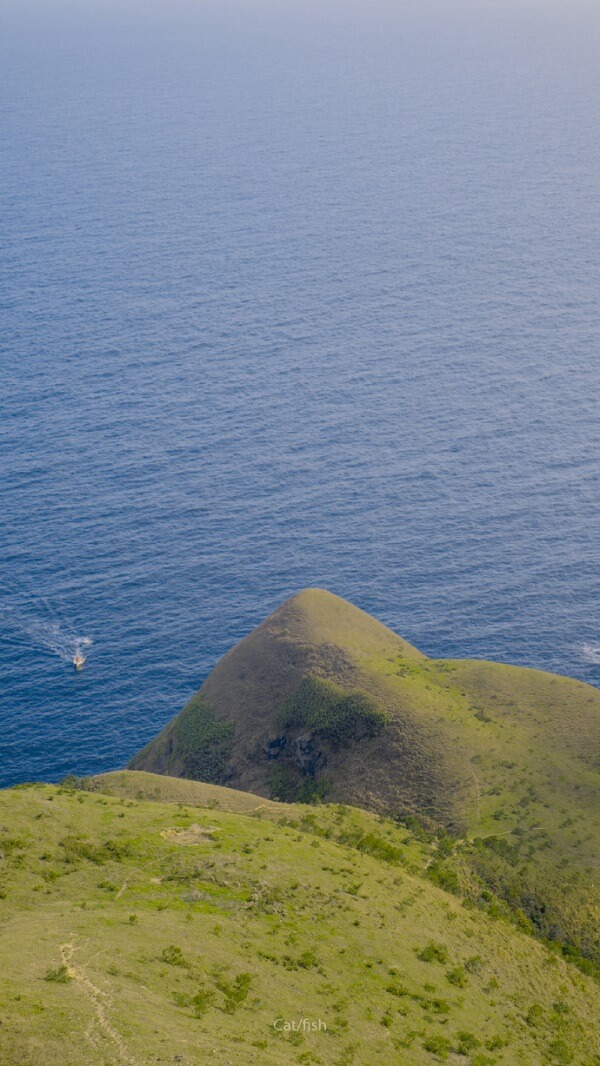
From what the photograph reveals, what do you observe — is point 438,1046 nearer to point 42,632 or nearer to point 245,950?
point 245,950

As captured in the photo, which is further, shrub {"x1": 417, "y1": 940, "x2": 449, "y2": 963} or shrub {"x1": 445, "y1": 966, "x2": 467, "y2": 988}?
shrub {"x1": 417, "y1": 940, "x2": 449, "y2": 963}

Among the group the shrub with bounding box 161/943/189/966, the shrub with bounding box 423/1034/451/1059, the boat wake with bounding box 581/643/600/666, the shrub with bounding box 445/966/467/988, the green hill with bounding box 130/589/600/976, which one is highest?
the shrub with bounding box 161/943/189/966

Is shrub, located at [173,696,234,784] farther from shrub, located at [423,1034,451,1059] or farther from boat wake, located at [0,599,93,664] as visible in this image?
shrub, located at [423,1034,451,1059]

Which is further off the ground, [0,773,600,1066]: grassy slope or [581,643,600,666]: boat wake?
[0,773,600,1066]: grassy slope

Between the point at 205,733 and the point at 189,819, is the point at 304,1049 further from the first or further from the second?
the point at 205,733

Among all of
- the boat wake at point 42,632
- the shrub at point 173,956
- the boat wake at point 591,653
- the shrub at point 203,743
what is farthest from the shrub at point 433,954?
the boat wake at point 42,632

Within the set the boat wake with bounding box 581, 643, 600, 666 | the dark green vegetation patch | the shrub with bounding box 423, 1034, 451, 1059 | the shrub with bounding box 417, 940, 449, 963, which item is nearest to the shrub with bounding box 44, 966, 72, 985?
the shrub with bounding box 423, 1034, 451, 1059

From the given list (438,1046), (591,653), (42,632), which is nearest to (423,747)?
(438,1046)
